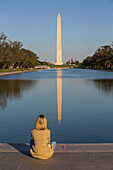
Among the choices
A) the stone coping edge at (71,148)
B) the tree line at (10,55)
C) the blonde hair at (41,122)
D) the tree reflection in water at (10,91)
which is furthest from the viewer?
the tree line at (10,55)

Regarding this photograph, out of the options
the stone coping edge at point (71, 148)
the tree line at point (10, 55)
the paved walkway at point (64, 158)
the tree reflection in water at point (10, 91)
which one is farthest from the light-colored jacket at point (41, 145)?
the tree line at point (10, 55)

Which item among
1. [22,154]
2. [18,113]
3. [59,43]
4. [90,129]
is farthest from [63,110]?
[59,43]

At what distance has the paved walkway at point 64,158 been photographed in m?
4.95

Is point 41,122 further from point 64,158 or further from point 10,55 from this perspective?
point 10,55

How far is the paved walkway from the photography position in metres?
4.95

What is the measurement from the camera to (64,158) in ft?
17.5

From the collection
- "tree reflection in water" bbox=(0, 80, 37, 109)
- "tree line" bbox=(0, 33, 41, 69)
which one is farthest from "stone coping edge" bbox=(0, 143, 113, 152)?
"tree line" bbox=(0, 33, 41, 69)

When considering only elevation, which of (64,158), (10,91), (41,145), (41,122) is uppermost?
(41,122)

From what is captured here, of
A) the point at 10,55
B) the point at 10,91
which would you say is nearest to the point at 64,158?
the point at 10,91

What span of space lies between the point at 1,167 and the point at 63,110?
7732mm

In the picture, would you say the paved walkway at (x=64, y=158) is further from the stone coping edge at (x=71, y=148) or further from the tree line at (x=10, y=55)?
the tree line at (x=10, y=55)

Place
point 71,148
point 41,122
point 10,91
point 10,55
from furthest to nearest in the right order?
1. point 10,55
2. point 10,91
3. point 71,148
4. point 41,122

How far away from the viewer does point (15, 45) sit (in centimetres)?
10962

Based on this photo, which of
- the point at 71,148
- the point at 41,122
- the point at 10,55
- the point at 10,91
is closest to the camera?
the point at 41,122
